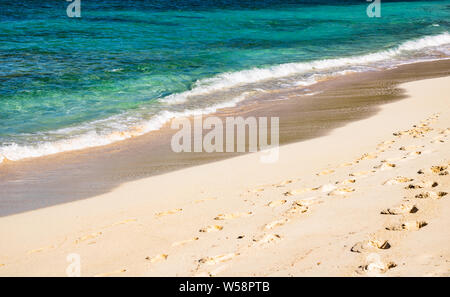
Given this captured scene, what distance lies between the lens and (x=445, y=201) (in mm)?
4527

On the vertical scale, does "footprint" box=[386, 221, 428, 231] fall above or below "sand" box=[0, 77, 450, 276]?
above

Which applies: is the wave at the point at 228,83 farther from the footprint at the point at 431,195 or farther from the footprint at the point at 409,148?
the footprint at the point at 431,195

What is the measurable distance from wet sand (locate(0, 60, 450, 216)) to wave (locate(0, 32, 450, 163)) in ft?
1.03

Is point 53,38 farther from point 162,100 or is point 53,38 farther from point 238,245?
point 238,245

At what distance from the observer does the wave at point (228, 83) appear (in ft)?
27.6

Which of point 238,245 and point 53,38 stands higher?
point 53,38

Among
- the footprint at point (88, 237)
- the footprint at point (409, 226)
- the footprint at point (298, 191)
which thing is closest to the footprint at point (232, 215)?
the footprint at point (298, 191)

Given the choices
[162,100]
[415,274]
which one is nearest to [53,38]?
[162,100]

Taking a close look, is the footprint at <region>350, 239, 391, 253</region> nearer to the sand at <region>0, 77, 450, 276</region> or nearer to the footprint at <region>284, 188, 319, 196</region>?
the sand at <region>0, 77, 450, 276</region>

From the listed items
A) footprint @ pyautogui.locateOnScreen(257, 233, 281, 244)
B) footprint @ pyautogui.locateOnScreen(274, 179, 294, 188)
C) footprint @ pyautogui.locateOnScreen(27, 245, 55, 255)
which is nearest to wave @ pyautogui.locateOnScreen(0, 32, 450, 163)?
footprint @ pyautogui.locateOnScreen(27, 245, 55, 255)

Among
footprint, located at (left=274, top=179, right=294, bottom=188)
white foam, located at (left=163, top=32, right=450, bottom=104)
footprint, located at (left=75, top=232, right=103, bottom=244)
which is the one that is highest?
white foam, located at (left=163, top=32, right=450, bottom=104)

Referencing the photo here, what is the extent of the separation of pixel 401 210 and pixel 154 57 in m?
13.6

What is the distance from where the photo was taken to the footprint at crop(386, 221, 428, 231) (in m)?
4.09
